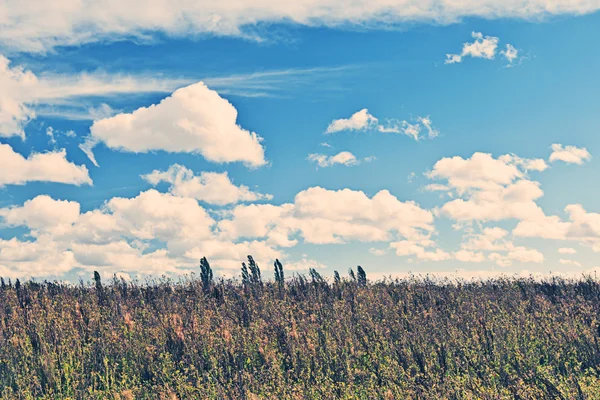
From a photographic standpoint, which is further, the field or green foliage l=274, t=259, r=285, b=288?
green foliage l=274, t=259, r=285, b=288

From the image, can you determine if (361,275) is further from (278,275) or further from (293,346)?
(293,346)

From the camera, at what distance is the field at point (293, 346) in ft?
30.2

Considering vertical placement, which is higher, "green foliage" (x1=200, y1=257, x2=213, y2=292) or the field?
"green foliage" (x1=200, y1=257, x2=213, y2=292)

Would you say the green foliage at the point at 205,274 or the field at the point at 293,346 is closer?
the field at the point at 293,346

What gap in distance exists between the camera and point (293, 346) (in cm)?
1091

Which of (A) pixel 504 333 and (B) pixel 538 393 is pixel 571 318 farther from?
(B) pixel 538 393

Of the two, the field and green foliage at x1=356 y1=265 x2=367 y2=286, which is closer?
the field

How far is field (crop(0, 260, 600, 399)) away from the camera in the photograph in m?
9.20

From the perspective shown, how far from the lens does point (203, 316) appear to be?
41.4ft

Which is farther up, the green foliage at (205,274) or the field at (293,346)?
the green foliage at (205,274)

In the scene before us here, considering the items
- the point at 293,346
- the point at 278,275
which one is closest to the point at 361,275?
the point at 278,275

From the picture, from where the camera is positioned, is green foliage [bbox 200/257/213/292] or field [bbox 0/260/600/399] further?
green foliage [bbox 200/257/213/292]

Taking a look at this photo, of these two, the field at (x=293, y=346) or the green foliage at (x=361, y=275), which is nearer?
the field at (x=293, y=346)

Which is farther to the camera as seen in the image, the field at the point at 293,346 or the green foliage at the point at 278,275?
the green foliage at the point at 278,275
